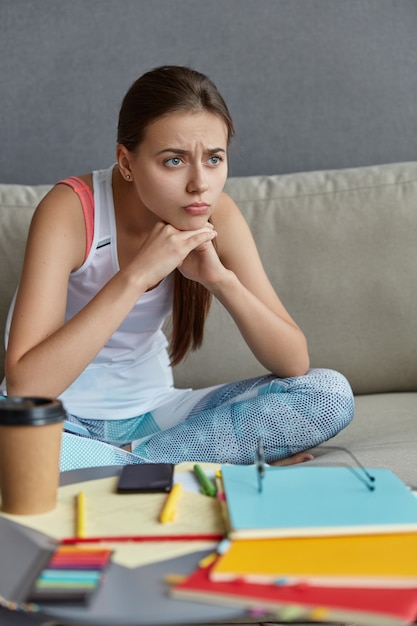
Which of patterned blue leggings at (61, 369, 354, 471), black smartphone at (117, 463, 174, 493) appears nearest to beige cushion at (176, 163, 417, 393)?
Result: patterned blue leggings at (61, 369, 354, 471)

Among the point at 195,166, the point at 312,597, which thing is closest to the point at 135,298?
the point at 195,166

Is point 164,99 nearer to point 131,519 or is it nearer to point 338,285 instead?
point 338,285

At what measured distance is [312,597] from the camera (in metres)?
0.64

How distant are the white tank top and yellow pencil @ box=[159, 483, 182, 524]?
28.4 inches

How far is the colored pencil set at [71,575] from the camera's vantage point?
25.7 inches

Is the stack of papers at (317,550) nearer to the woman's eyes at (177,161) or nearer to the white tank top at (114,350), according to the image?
the woman's eyes at (177,161)

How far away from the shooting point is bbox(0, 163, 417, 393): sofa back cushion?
188 cm

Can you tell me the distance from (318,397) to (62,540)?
0.77 meters

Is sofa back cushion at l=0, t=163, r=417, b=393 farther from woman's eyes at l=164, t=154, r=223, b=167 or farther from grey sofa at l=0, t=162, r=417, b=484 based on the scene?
woman's eyes at l=164, t=154, r=223, b=167

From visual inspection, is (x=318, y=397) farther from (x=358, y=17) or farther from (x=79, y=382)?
(x=358, y=17)

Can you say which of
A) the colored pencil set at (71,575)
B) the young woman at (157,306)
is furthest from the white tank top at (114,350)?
the colored pencil set at (71,575)

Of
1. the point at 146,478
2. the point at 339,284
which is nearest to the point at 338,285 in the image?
the point at 339,284

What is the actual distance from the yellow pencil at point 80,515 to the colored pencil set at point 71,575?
26 mm

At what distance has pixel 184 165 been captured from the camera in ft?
4.43
